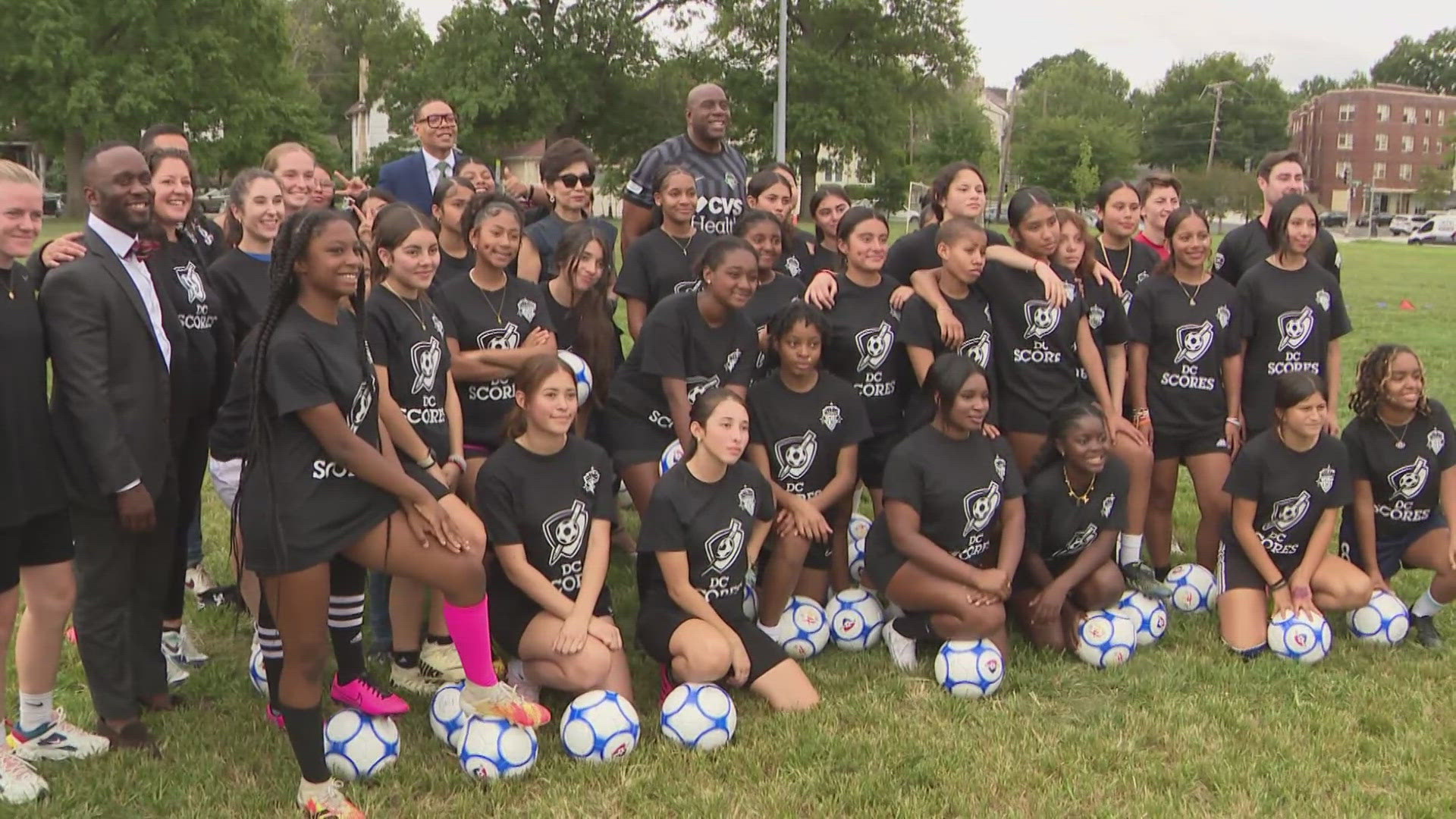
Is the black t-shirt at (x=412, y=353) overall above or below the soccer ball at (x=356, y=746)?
above

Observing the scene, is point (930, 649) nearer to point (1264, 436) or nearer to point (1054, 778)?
point (1054, 778)

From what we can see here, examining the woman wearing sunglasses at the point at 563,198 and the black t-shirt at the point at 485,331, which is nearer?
the black t-shirt at the point at 485,331

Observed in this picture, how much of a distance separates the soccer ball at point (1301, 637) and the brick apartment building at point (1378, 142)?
353 feet

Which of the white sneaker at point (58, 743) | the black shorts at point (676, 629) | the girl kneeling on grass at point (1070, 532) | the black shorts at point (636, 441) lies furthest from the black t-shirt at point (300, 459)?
the girl kneeling on grass at point (1070, 532)

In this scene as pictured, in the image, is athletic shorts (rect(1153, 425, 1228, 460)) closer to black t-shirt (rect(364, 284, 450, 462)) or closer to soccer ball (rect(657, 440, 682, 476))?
soccer ball (rect(657, 440, 682, 476))

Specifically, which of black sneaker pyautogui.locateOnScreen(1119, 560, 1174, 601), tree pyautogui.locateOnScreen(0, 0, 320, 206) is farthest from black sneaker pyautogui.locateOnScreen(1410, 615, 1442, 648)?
tree pyautogui.locateOnScreen(0, 0, 320, 206)

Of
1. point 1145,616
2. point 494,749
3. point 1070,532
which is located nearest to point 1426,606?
point 1145,616

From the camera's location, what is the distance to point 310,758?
3695 mm

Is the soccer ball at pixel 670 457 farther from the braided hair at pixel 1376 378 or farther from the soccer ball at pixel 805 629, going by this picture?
the braided hair at pixel 1376 378

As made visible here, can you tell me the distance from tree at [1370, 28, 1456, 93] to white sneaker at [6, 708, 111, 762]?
146 metres

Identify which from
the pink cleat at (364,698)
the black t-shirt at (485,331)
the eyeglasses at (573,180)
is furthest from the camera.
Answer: the eyeglasses at (573,180)

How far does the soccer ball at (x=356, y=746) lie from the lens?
4.04m

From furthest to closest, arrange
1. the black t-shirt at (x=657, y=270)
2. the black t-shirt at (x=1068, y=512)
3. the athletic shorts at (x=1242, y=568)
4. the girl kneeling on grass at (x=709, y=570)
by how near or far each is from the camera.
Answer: the black t-shirt at (x=657, y=270)
the athletic shorts at (x=1242, y=568)
the black t-shirt at (x=1068, y=512)
the girl kneeling on grass at (x=709, y=570)

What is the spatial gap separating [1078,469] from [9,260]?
14.0 feet
